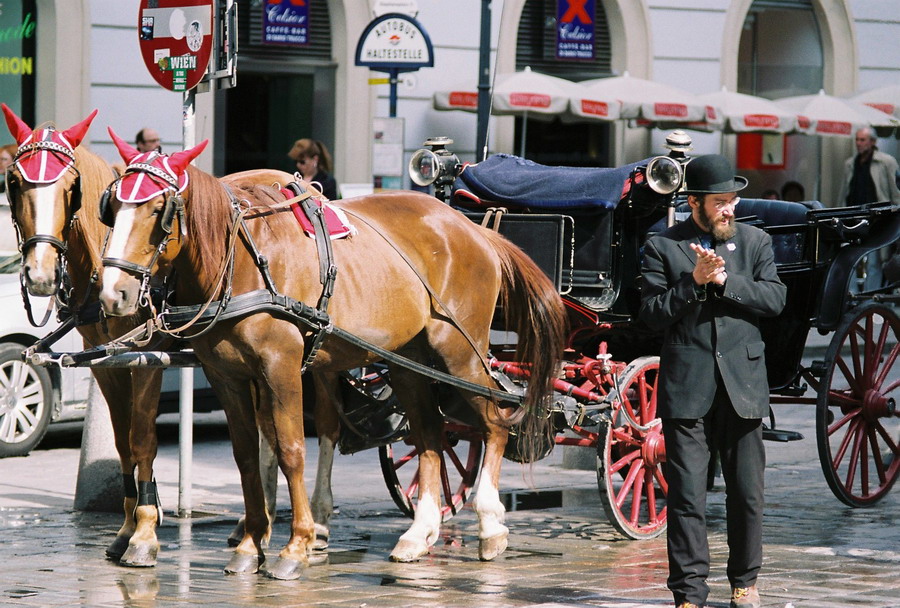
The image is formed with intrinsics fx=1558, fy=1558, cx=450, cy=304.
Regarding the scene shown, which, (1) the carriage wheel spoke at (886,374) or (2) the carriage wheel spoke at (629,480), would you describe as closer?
(2) the carriage wheel spoke at (629,480)

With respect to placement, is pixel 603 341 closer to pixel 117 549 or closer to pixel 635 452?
pixel 635 452

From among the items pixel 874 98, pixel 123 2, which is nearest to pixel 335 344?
pixel 123 2

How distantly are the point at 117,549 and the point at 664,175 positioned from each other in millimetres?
3223

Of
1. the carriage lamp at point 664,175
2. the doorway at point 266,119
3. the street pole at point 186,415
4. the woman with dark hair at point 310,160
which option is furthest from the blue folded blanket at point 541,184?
the doorway at point 266,119

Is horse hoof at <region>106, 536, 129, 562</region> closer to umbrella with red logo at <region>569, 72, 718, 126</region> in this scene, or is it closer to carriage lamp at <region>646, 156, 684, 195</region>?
carriage lamp at <region>646, 156, 684, 195</region>

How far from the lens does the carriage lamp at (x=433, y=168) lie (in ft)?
28.1

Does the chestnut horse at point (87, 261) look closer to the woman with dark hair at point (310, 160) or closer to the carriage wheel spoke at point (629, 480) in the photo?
the carriage wheel spoke at point (629, 480)

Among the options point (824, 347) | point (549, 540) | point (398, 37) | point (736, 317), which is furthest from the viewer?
point (824, 347)

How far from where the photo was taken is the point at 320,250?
681 centimetres

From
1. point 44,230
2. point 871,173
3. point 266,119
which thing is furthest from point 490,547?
point 871,173

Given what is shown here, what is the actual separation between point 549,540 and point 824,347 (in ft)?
30.8

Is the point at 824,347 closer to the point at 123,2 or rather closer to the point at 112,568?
the point at 123,2

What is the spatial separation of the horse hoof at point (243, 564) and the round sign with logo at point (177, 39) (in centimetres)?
269

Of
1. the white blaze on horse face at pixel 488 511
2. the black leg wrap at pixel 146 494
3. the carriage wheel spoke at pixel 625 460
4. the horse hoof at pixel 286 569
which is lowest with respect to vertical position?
the horse hoof at pixel 286 569
